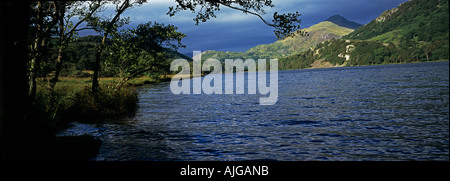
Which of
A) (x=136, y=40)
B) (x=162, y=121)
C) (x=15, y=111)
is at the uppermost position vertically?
(x=136, y=40)

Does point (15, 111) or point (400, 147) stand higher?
point (15, 111)

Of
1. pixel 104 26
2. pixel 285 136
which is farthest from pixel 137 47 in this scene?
pixel 285 136

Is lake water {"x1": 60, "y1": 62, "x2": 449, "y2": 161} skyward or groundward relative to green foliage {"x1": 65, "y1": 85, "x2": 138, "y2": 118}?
groundward

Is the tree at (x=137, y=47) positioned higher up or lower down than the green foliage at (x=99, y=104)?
higher up

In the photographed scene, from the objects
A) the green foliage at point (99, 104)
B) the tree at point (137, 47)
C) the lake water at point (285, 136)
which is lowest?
the lake water at point (285, 136)

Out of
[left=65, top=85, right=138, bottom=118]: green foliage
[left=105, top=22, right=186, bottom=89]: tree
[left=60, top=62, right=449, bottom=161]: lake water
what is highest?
[left=105, top=22, right=186, bottom=89]: tree

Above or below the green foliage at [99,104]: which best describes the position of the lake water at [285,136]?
below

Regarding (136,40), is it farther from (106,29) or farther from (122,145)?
(122,145)

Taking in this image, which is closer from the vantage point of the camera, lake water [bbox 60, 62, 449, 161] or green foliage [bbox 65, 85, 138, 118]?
lake water [bbox 60, 62, 449, 161]

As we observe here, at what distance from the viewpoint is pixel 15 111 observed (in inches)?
316

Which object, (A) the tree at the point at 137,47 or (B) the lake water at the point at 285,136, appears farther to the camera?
(A) the tree at the point at 137,47

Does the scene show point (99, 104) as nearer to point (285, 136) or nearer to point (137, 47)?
point (137, 47)
